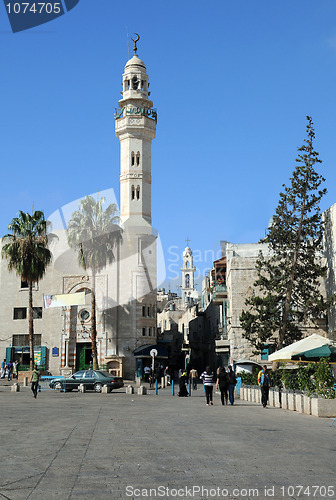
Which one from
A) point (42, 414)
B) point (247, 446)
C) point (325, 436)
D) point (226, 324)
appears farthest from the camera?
point (226, 324)

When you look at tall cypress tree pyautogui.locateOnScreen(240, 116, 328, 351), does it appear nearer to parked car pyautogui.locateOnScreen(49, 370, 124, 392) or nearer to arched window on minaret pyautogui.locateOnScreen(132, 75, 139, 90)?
parked car pyautogui.locateOnScreen(49, 370, 124, 392)

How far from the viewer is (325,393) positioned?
1725cm

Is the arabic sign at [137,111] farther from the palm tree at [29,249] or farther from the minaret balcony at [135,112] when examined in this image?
the palm tree at [29,249]

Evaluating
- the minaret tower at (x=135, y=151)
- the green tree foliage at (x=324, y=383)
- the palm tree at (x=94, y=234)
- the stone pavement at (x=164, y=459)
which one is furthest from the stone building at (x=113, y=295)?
the stone pavement at (x=164, y=459)

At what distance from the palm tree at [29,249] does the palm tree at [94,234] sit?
320 centimetres

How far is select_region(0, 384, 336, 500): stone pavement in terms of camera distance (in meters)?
6.51

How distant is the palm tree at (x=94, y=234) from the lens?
1821 inches

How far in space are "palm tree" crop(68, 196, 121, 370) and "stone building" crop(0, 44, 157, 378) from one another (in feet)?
8.19

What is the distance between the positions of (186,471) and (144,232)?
1742 inches

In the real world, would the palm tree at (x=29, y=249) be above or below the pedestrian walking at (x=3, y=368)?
above

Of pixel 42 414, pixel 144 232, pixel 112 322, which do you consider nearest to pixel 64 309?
pixel 112 322

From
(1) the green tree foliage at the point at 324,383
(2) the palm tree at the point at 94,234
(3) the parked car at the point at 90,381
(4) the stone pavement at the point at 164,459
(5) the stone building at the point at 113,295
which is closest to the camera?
(4) the stone pavement at the point at 164,459

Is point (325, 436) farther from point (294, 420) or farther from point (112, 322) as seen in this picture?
point (112, 322)

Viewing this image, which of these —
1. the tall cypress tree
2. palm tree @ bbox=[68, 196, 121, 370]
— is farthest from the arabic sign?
the tall cypress tree
